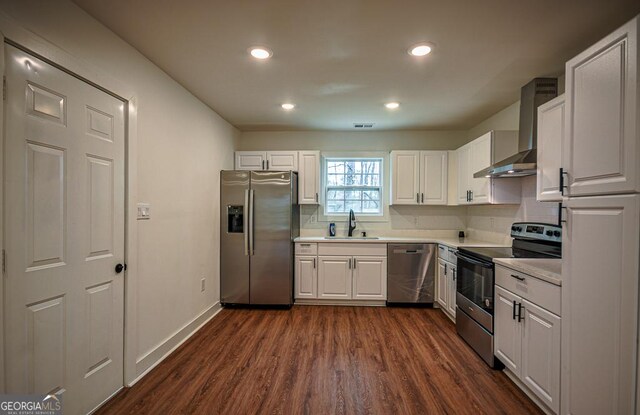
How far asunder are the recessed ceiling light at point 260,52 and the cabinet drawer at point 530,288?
97.6 inches

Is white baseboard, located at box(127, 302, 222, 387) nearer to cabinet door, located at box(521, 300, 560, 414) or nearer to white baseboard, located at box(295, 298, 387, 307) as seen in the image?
white baseboard, located at box(295, 298, 387, 307)

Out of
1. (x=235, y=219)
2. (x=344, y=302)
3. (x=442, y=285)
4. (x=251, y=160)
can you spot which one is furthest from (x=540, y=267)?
(x=251, y=160)

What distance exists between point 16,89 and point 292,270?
311 centimetres

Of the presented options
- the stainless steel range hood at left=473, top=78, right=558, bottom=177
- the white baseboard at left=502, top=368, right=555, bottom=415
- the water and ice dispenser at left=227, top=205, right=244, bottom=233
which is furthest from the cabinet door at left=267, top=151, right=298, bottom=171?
the white baseboard at left=502, top=368, right=555, bottom=415

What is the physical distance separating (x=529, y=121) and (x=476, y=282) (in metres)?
1.57

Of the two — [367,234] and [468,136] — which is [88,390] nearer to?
[367,234]

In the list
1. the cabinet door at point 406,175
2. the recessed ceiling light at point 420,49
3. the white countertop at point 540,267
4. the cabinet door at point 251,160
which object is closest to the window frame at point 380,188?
the cabinet door at point 406,175

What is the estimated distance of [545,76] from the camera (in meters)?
2.56

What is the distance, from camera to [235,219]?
3.82 m

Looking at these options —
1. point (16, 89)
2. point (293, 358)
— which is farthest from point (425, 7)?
point (293, 358)

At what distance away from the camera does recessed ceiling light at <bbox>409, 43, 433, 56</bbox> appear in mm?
2088

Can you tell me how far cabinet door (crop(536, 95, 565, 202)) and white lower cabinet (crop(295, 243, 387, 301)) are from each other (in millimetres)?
2098

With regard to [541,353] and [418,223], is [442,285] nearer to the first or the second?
[418,223]

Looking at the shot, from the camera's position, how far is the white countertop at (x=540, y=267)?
69.2 inches
